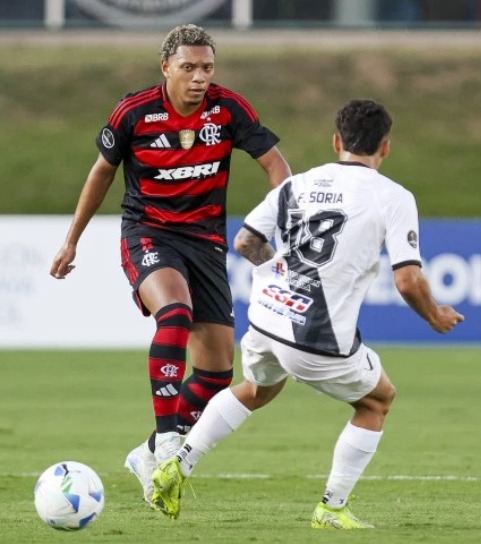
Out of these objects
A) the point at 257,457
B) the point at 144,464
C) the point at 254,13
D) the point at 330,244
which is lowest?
the point at 254,13

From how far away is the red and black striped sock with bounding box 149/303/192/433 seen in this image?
23.4ft

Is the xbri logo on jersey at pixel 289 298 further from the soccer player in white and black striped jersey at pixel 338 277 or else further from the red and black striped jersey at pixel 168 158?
the red and black striped jersey at pixel 168 158

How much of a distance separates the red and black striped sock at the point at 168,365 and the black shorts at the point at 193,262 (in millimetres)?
408

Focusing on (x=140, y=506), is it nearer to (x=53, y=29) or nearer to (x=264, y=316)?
(x=264, y=316)

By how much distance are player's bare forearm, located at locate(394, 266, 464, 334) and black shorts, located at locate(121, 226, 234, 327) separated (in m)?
1.58

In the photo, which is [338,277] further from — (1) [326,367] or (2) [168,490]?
(2) [168,490]

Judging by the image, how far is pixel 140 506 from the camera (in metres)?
7.54

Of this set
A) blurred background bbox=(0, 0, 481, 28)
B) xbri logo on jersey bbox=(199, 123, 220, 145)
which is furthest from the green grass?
xbri logo on jersey bbox=(199, 123, 220, 145)

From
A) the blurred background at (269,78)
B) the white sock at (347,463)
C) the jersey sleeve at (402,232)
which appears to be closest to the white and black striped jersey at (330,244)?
the jersey sleeve at (402,232)

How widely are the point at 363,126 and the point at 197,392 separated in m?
1.95

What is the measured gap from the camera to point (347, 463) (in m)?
6.63

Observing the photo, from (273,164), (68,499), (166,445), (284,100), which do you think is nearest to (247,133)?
(273,164)

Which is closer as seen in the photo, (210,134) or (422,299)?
(422,299)

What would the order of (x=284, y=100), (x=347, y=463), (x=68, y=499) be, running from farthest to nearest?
(x=284, y=100)
(x=347, y=463)
(x=68, y=499)
